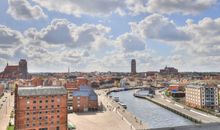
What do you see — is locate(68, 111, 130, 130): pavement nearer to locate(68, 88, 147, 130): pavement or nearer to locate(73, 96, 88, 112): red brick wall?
locate(68, 88, 147, 130): pavement

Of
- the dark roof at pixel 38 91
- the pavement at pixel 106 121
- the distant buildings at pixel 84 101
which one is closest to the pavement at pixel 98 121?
the pavement at pixel 106 121

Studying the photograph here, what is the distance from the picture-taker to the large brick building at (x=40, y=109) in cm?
5181

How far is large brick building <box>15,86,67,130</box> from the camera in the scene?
51812mm

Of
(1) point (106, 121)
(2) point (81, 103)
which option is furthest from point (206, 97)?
(2) point (81, 103)

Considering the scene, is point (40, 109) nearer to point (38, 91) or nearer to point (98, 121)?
point (38, 91)

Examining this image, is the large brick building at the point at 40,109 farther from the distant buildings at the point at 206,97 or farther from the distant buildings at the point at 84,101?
the distant buildings at the point at 206,97

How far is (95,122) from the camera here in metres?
62.5

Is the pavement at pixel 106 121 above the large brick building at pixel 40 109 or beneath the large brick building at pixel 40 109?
beneath

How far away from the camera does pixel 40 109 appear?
53.3 metres

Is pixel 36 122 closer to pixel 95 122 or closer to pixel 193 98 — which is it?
pixel 95 122

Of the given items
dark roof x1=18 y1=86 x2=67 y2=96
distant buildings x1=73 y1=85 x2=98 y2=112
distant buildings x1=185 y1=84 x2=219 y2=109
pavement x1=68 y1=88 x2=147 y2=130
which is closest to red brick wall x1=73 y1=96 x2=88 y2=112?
distant buildings x1=73 y1=85 x2=98 y2=112

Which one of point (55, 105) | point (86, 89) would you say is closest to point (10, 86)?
point (86, 89)

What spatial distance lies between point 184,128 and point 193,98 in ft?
212

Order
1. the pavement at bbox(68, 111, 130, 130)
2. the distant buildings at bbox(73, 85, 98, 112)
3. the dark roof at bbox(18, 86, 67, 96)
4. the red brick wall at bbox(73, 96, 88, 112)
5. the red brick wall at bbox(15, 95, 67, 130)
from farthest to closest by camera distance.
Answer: the distant buildings at bbox(73, 85, 98, 112) < the red brick wall at bbox(73, 96, 88, 112) < the pavement at bbox(68, 111, 130, 130) < the dark roof at bbox(18, 86, 67, 96) < the red brick wall at bbox(15, 95, 67, 130)
